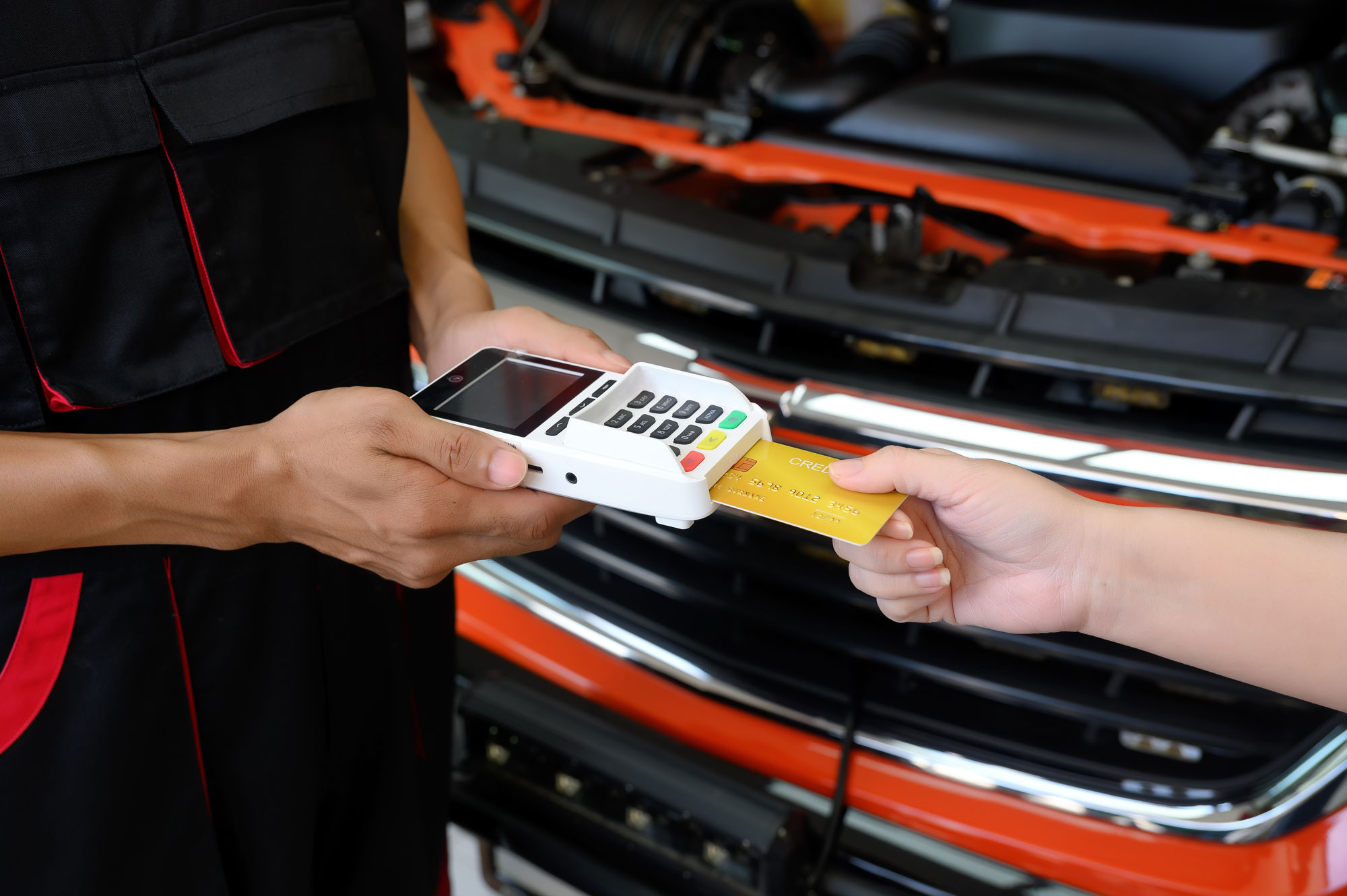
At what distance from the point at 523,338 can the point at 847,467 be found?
34cm

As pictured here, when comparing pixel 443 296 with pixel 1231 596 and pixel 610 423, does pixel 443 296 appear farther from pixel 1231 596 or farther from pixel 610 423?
pixel 1231 596

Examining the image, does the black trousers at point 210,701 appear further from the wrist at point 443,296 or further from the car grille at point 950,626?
the car grille at point 950,626

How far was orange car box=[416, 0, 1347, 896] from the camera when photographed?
36.6 inches

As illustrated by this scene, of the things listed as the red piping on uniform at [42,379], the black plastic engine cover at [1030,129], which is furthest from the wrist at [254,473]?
the black plastic engine cover at [1030,129]

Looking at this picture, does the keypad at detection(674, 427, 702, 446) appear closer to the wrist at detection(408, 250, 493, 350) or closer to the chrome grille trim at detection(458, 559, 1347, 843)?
the wrist at detection(408, 250, 493, 350)

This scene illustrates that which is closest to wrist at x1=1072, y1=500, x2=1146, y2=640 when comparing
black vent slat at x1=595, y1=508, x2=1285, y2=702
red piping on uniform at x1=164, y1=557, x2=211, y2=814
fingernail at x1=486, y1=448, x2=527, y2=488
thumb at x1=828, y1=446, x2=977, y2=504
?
thumb at x1=828, y1=446, x2=977, y2=504

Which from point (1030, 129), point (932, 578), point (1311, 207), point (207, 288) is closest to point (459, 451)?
point (207, 288)

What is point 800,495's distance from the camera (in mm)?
700

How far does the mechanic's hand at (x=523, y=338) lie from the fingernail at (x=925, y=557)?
28cm

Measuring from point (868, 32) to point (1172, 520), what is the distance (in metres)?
1.11

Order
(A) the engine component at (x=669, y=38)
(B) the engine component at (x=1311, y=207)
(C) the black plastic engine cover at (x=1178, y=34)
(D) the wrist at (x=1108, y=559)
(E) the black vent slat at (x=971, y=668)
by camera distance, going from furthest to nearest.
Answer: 1. (A) the engine component at (x=669, y=38)
2. (C) the black plastic engine cover at (x=1178, y=34)
3. (B) the engine component at (x=1311, y=207)
4. (E) the black vent slat at (x=971, y=668)
5. (D) the wrist at (x=1108, y=559)

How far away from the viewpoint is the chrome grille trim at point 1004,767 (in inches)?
35.2

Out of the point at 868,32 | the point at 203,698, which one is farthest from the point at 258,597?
the point at 868,32

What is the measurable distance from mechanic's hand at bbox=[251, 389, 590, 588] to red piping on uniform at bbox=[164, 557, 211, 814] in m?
0.09
